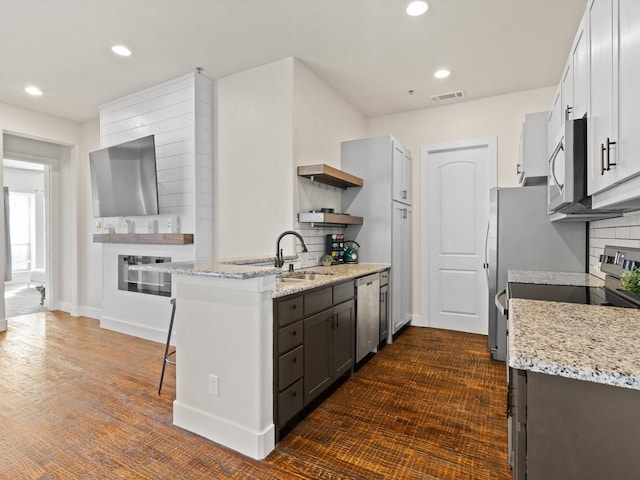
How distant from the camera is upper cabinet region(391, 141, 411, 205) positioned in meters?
4.09

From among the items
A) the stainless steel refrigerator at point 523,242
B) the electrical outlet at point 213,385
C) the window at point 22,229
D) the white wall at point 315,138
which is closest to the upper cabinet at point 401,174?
the white wall at point 315,138

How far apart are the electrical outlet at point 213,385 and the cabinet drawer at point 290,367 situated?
0.38 meters

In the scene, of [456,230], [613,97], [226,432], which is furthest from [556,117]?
[226,432]

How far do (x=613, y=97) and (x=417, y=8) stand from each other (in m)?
1.89

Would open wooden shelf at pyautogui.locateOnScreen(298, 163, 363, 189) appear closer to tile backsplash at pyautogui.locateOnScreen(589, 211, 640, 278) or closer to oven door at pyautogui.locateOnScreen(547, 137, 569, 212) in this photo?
oven door at pyautogui.locateOnScreen(547, 137, 569, 212)

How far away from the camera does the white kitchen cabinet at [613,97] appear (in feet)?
Result: 3.50

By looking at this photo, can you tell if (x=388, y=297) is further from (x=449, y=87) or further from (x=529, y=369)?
(x=529, y=369)

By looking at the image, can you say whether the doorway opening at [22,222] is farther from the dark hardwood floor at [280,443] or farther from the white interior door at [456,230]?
the white interior door at [456,230]

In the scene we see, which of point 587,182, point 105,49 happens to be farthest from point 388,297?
point 105,49

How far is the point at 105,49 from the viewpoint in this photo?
129 inches

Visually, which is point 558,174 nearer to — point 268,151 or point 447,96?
point 268,151

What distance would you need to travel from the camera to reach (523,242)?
333 cm

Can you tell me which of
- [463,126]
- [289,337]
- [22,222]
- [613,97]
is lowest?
[289,337]

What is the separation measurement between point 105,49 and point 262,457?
362 centimetres
